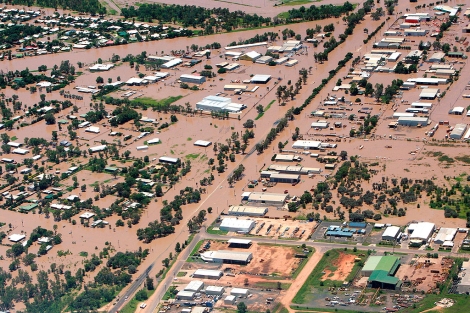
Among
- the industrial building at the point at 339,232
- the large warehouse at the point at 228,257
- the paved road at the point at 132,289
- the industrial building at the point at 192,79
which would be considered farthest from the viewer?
the industrial building at the point at 192,79

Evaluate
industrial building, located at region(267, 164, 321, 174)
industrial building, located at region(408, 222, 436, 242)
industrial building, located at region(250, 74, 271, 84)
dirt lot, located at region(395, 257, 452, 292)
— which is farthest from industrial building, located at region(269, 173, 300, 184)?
industrial building, located at region(250, 74, 271, 84)

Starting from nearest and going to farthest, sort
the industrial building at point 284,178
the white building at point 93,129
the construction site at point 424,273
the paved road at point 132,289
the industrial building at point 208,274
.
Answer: the construction site at point 424,273
the paved road at point 132,289
the industrial building at point 208,274
the industrial building at point 284,178
the white building at point 93,129

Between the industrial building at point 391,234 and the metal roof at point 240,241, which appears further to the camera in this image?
the metal roof at point 240,241

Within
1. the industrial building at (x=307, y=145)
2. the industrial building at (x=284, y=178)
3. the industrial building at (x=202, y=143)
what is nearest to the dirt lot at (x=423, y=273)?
the industrial building at (x=284, y=178)

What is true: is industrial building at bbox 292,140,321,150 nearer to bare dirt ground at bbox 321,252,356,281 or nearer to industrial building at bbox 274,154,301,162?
industrial building at bbox 274,154,301,162

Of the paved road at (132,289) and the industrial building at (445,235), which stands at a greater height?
the industrial building at (445,235)

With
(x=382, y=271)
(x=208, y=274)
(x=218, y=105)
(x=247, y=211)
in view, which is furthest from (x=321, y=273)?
(x=218, y=105)

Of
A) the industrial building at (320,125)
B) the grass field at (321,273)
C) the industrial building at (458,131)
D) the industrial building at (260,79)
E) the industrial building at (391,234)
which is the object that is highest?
the industrial building at (260,79)

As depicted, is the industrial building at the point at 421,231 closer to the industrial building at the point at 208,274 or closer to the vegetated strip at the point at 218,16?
the industrial building at the point at 208,274

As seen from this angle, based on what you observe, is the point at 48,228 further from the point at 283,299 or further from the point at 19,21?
the point at 19,21
